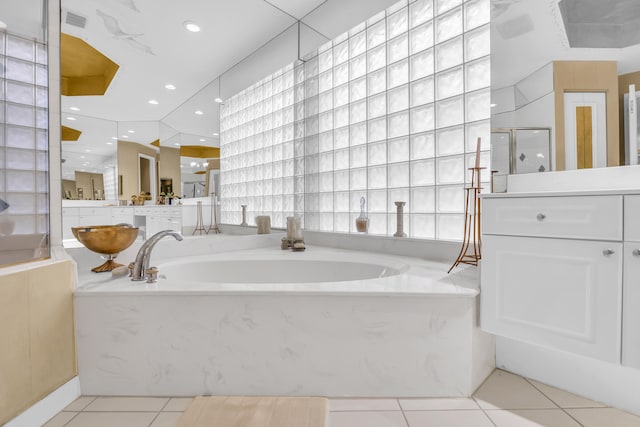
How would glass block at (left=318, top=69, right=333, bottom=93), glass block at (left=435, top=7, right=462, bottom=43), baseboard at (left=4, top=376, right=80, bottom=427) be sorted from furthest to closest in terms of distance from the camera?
glass block at (left=318, top=69, right=333, bottom=93) → glass block at (left=435, top=7, right=462, bottom=43) → baseboard at (left=4, top=376, right=80, bottom=427)

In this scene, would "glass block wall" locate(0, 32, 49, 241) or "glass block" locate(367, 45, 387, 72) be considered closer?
"glass block wall" locate(0, 32, 49, 241)

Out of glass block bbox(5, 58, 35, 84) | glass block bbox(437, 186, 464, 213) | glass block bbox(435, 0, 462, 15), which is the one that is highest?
glass block bbox(435, 0, 462, 15)

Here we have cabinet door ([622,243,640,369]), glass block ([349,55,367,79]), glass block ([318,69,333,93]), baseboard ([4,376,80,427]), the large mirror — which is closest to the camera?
cabinet door ([622,243,640,369])

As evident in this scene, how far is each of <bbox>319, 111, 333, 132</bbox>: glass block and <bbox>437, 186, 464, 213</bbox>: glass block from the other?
1077 mm

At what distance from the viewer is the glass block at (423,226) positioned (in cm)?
202

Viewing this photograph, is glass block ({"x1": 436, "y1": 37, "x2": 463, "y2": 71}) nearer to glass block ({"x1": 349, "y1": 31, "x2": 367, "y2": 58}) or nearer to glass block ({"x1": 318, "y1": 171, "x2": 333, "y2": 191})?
glass block ({"x1": 349, "y1": 31, "x2": 367, "y2": 58})

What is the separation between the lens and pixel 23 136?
48.8 inches

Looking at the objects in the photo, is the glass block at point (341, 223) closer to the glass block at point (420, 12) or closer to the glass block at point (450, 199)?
the glass block at point (450, 199)

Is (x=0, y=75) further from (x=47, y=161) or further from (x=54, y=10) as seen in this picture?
(x=54, y=10)

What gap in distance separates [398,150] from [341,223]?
73 centimetres

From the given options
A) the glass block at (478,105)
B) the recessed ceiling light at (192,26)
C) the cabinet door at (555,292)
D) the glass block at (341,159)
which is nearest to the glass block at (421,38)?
the glass block at (478,105)

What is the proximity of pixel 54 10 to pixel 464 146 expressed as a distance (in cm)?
218

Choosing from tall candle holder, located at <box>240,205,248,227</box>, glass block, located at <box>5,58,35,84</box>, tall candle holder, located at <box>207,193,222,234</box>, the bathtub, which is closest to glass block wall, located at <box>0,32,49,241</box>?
glass block, located at <box>5,58,35,84</box>

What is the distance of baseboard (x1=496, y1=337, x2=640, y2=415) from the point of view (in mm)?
1245
